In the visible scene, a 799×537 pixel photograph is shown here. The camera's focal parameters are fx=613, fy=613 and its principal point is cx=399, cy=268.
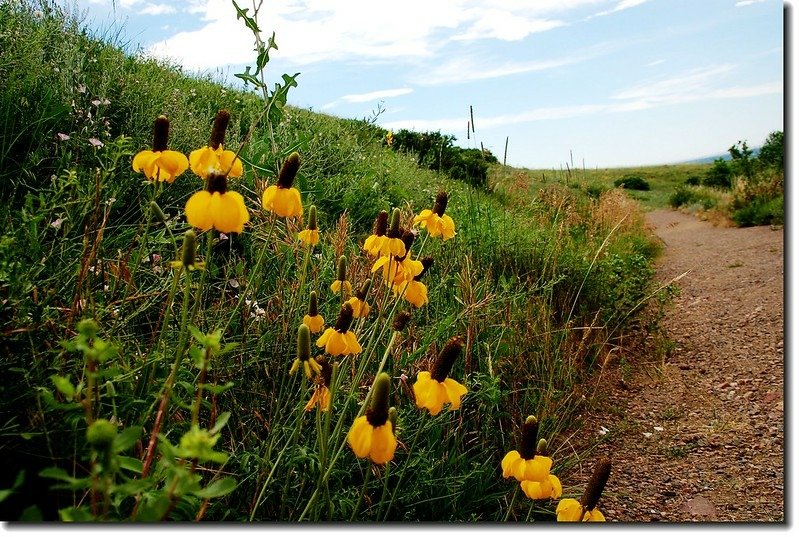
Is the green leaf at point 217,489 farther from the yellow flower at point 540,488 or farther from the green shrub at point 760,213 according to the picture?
the green shrub at point 760,213

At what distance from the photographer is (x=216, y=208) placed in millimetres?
1010

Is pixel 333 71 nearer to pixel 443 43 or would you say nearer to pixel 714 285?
pixel 443 43

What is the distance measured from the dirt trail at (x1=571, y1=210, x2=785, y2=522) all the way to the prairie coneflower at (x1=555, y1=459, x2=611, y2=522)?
57 cm

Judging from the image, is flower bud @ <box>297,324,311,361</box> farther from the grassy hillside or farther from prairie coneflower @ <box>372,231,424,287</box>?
prairie coneflower @ <box>372,231,424,287</box>

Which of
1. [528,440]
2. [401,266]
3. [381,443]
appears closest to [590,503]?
[528,440]

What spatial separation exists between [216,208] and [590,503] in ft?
2.84

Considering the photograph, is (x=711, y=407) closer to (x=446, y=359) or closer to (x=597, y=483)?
(x=597, y=483)

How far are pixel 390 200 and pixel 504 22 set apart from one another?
1.92 m

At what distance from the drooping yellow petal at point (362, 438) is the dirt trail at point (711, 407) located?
106 cm

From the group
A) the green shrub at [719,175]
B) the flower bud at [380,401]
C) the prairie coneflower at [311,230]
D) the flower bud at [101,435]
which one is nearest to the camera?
the flower bud at [101,435]

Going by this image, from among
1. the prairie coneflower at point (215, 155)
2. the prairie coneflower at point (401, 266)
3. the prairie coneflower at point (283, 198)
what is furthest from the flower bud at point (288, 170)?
the prairie coneflower at point (401, 266)

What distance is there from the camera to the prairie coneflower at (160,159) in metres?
1.25

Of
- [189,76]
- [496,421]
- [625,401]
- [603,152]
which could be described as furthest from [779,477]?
[189,76]

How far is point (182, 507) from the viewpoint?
1.01m
